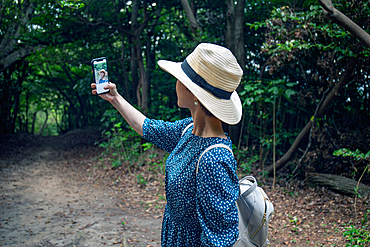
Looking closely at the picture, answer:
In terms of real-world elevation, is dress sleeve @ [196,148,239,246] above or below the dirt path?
above

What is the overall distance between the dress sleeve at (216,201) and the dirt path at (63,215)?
3003mm

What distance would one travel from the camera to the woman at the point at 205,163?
133cm

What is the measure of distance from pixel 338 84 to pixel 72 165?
22.9 ft

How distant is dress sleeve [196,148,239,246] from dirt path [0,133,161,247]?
3.00m

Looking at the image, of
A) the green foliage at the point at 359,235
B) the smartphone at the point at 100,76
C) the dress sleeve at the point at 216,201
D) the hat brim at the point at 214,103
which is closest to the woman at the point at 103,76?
the smartphone at the point at 100,76

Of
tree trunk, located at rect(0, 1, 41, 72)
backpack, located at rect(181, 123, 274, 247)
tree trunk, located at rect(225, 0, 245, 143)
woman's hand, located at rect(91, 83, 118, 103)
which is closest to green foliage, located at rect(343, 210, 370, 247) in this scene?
backpack, located at rect(181, 123, 274, 247)

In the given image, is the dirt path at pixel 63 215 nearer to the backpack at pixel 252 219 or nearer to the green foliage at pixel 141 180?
the green foliage at pixel 141 180

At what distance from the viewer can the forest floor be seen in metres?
4.16

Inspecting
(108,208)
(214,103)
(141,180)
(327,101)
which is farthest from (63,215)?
(327,101)

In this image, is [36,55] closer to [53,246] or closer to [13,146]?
[13,146]

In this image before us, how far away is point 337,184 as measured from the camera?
5234 mm

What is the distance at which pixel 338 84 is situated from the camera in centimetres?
515

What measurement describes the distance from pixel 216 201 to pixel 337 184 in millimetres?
4683

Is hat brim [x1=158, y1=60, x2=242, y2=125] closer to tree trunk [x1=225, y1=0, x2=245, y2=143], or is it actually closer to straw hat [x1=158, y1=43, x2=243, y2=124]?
straw hat [x1=158, y1=43, x2=243, y2=124]
